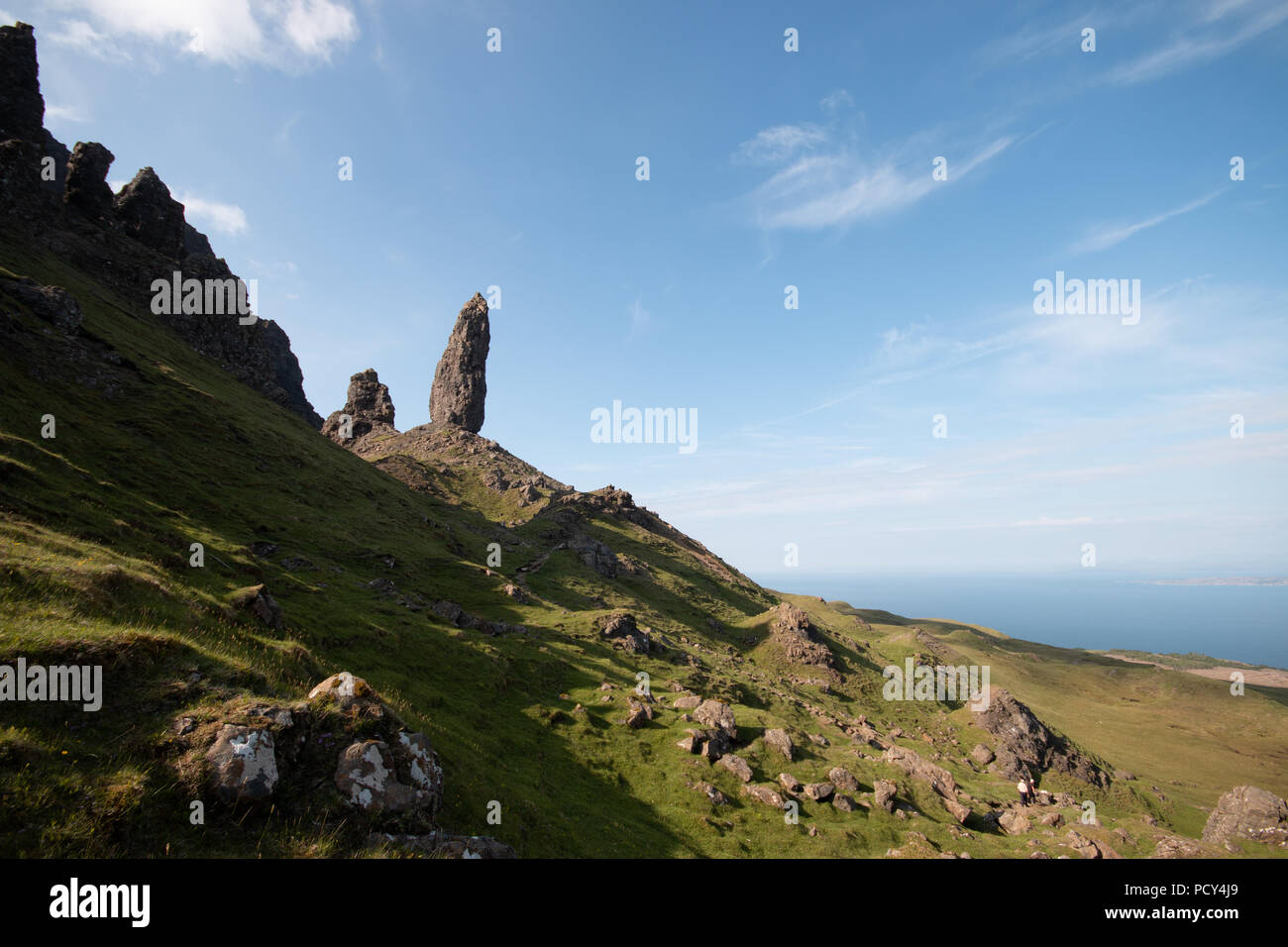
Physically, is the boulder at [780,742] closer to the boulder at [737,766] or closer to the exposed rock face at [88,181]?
the boulder at [737,766]

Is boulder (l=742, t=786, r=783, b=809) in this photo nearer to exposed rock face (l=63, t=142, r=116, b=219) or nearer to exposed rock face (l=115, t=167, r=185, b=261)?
exposed rock face (l=115, t=167, r=185, b=261)

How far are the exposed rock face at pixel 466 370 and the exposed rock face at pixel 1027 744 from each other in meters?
136

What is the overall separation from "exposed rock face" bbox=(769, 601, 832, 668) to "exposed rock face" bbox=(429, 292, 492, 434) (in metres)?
106

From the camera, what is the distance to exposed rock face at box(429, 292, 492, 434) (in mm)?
147000

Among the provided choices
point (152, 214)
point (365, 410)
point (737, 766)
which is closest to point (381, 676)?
point (737, 766)

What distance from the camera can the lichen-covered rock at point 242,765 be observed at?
11906 mm

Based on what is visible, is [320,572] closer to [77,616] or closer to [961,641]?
[77,616]

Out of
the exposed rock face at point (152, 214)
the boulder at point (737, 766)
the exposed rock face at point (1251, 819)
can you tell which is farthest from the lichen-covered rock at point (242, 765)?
the exposed rock face at point (152, 214)

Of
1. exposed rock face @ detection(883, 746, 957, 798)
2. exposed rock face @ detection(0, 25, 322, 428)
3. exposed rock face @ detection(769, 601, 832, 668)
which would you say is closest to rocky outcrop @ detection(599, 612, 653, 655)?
exposed rock face @ detection(883, 746, 957, 798)

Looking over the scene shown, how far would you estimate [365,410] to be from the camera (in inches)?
5699
